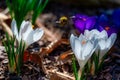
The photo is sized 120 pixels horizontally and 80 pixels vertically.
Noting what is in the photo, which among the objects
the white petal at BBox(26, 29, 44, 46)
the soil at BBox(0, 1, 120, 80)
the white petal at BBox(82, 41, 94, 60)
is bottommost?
the soil at BBox(0, 1, 120, 80)

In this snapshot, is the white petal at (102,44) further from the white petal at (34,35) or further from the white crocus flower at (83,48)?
the white petal at (34,35)

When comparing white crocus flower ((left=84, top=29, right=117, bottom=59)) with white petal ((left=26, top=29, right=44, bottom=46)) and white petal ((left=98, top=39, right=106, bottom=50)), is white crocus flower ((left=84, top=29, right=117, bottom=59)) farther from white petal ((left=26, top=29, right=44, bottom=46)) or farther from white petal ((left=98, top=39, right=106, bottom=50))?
white petal ((left=26, top=29, right=44, bottom=46))

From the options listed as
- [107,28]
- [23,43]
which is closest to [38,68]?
[23,43]

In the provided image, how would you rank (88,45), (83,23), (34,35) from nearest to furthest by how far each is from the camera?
(88,45) → (34,35) → (83,23)

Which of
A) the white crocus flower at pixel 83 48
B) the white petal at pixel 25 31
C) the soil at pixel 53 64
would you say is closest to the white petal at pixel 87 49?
the white crocus flower at pixel 83 48

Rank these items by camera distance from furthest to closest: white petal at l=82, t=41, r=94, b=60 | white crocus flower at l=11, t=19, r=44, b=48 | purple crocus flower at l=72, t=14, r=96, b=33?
purple crocus flower at l=72, t=14, r=96, b=33 < white crocus flower at l=11, t=19, r=44, b=48 < white petal at l=82, t=41, r=94, b=60

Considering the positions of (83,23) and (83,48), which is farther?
(83,23)

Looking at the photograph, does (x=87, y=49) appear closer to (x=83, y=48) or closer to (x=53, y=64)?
(x=83, y=48)

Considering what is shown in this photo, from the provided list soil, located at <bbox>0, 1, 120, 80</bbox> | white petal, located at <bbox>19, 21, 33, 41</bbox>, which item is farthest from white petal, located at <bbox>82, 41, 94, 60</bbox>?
white petal, located at <bbox>19, 21, 33, 41</bbox>

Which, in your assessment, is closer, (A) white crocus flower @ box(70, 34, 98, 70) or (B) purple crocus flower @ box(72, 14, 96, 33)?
(A) white crocus flower @ box(70, 34, 98, 70)

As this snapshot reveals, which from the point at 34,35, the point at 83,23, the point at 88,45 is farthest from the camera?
the point at 83,23

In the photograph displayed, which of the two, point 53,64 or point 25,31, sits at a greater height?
point 25,31

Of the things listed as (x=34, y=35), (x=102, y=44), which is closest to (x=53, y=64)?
(x=34, y=35)
